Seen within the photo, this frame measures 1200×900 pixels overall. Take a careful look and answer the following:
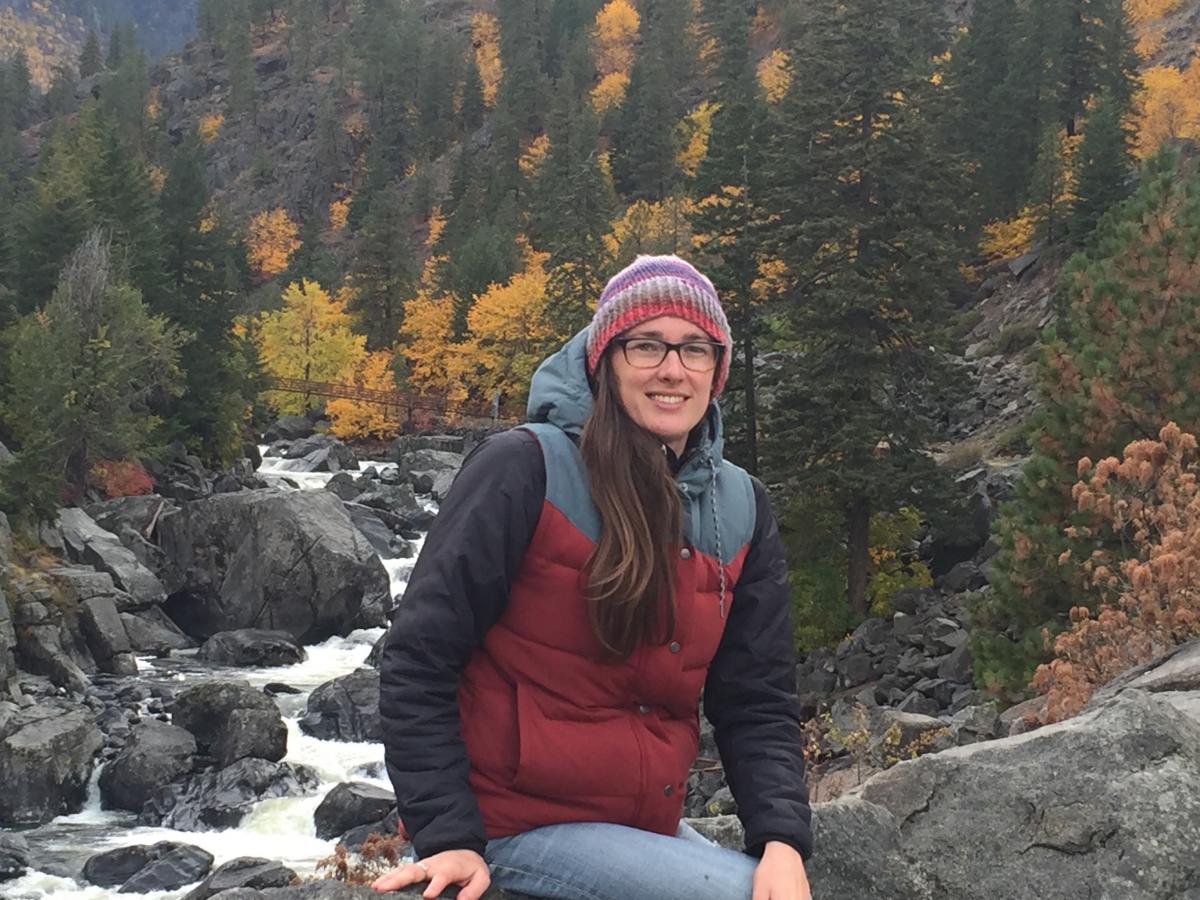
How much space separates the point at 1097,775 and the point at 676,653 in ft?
6.38

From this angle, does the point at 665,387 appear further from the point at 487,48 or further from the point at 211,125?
the point at 211,125

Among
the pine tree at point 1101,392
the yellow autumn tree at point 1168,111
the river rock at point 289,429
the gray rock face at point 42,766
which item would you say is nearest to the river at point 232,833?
the gray rock face at point 42,766

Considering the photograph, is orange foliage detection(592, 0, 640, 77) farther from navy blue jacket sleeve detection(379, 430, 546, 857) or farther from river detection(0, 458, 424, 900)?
navy blue jacket sleeve detection(379, 430, 546, 857)

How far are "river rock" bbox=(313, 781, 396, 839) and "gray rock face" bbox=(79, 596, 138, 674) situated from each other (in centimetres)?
829

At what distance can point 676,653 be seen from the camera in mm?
3174

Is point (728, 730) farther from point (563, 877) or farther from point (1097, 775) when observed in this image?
point (1097, 775)

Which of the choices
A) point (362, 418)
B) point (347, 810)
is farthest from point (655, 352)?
point (362, 418)

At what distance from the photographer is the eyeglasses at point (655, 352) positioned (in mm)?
3273

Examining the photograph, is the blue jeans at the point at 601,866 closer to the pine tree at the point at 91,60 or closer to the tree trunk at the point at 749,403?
the tree trunk at the point at 749,403

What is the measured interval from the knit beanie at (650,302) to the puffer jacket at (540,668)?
0.28 ft

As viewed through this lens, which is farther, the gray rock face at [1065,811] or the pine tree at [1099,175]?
the pine tree at [1099,175]

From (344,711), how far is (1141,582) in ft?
48.6

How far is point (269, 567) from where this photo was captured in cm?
2719

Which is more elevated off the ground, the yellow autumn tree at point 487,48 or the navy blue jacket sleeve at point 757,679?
the yellow autumn tree at point 487,48
